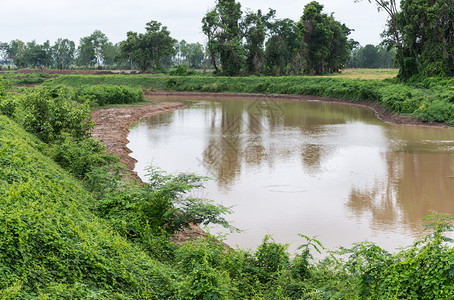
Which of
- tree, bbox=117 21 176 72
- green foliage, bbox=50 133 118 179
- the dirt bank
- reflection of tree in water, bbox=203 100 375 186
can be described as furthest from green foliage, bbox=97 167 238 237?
tree, bbox=117 21 176 72

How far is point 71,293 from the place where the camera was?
4.27m

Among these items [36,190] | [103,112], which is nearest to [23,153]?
[36,190]

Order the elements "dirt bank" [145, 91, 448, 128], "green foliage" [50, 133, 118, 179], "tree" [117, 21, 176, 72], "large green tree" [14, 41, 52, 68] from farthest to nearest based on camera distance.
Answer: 1. "large green tree" [14, 41, 52, 68]
2. "tree" [117, 21, 176, 72]
3. "dirt bank" [145, 91, 448, 128]
4. "green foliage" [50, 133, 118, 179]

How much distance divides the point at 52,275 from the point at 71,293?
0.43 m

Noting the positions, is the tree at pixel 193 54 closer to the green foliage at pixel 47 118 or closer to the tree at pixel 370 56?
the tree at pixel 370 56

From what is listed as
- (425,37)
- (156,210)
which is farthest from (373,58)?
(156,210)

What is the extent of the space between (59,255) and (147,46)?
188 feet

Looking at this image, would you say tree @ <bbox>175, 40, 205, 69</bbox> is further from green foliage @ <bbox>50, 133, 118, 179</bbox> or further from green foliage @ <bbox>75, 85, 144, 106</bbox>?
green foliage @ <bbox>50, 133, 118, 179</bbox>

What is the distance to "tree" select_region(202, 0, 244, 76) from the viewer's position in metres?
49.2

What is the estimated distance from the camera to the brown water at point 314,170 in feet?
30.5

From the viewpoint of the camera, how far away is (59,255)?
479cm

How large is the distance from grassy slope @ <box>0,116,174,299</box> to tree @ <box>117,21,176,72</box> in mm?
53800

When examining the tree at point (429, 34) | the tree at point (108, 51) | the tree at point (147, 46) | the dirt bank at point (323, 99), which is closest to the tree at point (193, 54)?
the tree at point (108, 51)

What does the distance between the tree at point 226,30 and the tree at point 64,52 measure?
4213 centimetres
